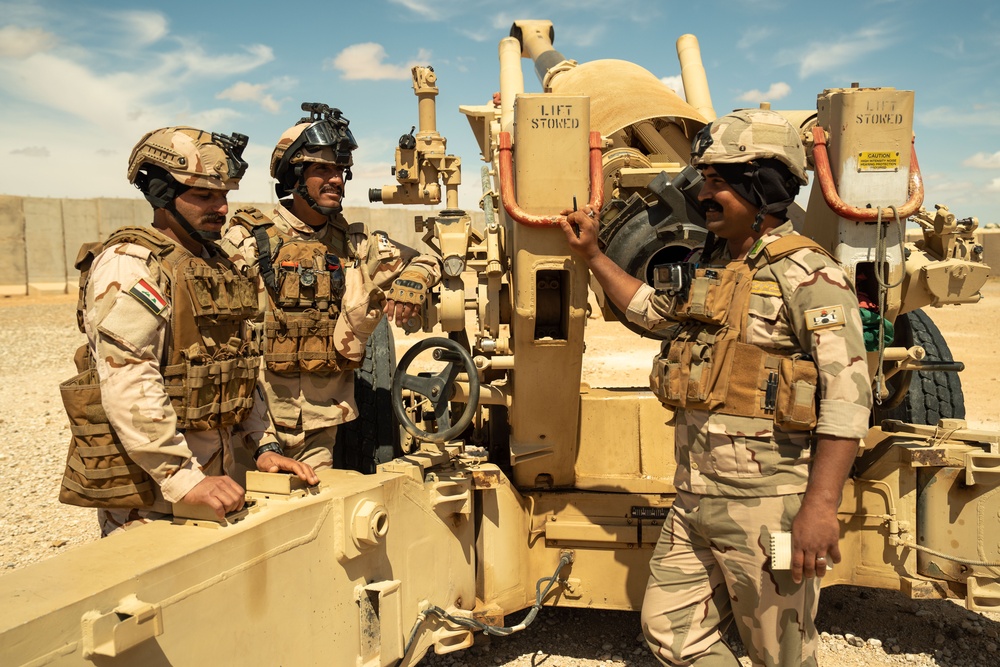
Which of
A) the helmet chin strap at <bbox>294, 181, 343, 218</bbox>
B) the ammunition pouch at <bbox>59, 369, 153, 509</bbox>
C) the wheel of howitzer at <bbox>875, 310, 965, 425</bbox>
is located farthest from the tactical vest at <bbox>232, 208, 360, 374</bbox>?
the wheel of howitzer at <bbox>875, 310, 965, 425</bbox>

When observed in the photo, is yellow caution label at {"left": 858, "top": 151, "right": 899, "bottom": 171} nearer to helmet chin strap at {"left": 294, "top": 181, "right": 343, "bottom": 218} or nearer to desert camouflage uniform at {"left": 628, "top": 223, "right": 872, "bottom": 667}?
desert camouflage uniform at {"left": 628, "top": 223, "right": 872, "bottom": 667}

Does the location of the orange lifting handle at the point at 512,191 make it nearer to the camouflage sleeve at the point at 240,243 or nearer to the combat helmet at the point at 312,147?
the combat helmet at the point at 312,147

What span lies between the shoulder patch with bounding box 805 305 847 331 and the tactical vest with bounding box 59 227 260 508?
1.76 meters

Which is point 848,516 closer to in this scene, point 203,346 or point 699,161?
point 699,161

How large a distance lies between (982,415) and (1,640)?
30.7ft

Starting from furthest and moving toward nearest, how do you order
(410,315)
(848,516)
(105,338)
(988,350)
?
(988,350), (848,516), (410,315), (105,338)

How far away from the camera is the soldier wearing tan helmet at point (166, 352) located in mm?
2320

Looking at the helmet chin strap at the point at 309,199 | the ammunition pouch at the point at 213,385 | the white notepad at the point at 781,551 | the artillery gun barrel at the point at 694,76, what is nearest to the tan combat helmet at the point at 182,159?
the ammunition pouch at the point at 213,385

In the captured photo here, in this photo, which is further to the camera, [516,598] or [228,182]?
[516,598]

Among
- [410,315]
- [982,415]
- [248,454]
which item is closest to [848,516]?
[410,315]

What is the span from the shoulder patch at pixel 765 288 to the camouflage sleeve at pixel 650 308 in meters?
0.37

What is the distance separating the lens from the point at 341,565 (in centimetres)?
257

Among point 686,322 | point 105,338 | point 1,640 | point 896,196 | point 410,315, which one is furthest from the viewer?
point 410,315

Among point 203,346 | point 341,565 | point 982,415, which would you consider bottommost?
point 982,415
